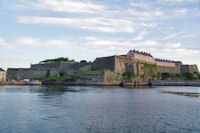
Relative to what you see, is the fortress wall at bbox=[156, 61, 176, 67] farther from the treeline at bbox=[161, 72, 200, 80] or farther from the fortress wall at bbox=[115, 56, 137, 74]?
the fortress wall at bbox=[115, 56, 137, 74]

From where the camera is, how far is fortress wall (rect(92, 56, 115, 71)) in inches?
2537

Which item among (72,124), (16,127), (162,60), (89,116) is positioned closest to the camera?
(16,127)

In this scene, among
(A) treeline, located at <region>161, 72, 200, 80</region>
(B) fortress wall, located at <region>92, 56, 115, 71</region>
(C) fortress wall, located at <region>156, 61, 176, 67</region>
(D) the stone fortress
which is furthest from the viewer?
(C) fortress wall, located at <region>156, 61, 176, 67</region>

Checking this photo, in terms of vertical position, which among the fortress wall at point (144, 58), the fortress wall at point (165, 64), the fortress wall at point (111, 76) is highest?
the fortress wall at point (144, 58)

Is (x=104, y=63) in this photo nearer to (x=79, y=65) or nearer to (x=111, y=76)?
(x=111, y=76)

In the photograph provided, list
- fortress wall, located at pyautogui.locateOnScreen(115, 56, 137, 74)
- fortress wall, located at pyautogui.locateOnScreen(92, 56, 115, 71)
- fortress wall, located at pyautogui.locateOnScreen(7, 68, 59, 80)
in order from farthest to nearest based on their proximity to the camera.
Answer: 1. fortress wall, located at pyautogui.locateOnScreen(7, 68, 59, 80)
2. fortress wall, located at pyautogui.locateOnScreen(115, 56, 137, 74)
3. fortress wall, located at pyautogui.locateOnScreen(92, 56, 115, 71)

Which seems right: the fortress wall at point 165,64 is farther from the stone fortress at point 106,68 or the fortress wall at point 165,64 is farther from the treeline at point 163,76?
the treeline at point 163,76

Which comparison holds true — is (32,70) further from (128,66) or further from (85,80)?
(128,66)

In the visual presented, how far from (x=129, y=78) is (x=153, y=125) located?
5578 centimetres

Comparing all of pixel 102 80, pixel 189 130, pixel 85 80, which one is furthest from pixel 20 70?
pixel 189 130

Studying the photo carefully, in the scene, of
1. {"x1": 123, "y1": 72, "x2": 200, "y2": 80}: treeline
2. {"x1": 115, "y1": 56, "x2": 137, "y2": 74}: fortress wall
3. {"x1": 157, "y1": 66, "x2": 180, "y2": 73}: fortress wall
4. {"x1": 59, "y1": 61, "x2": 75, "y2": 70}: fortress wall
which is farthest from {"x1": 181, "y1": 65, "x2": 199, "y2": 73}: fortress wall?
{"x1": 59, "y1": 61, "x2": 75, "y2": 70}: fortress wall

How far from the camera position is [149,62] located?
266 ft

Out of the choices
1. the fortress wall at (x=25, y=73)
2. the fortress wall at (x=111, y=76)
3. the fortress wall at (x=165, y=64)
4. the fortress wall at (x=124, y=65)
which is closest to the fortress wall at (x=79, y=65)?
the fortress wall at (x=25, y=73)

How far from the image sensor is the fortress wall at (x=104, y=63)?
2537 inches
